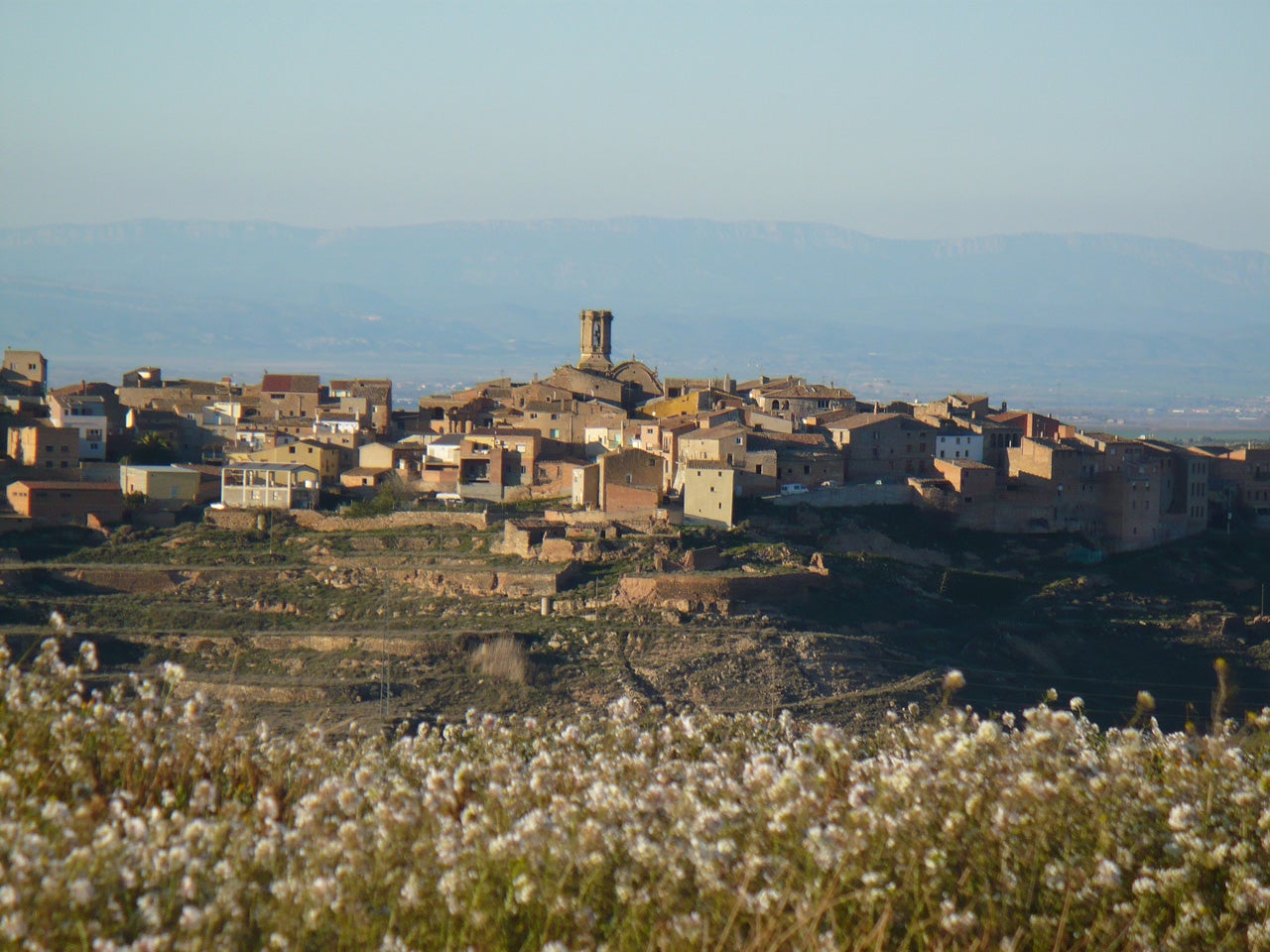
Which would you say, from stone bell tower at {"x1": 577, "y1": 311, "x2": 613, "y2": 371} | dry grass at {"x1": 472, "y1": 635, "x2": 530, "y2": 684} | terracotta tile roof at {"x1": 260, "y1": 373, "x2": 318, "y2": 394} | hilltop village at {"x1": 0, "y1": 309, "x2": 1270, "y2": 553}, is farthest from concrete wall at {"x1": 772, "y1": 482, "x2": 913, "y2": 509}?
stone bell tower at {"x1": 577, "y1": 311, "x2": 613, "y2": 371}

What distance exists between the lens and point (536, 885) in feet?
20.2

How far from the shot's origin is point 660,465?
3094cm

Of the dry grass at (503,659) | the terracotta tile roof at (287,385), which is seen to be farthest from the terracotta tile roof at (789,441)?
the terracotta tile roof at (287,385)

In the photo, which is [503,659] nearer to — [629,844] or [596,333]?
[629,844]

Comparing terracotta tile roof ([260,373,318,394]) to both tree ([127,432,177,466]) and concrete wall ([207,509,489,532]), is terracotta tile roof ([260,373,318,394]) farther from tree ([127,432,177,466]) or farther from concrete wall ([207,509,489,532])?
concrete wall ([207,509,489,532])

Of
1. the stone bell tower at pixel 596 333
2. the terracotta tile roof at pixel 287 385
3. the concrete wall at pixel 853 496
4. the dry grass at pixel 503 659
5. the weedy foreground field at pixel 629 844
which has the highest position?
the stone bell tower at pixel 596 333

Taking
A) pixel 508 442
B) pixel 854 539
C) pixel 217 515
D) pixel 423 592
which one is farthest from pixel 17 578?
pixel 854 539

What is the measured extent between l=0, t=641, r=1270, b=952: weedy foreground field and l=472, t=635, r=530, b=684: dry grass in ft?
52.0

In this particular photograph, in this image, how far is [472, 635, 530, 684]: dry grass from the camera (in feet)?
77.8

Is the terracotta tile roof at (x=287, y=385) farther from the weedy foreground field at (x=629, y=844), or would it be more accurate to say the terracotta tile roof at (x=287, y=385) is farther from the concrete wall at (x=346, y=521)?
the weedy foreground field at (x=629, y=844)

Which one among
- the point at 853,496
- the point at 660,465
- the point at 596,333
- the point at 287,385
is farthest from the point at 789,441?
the point at 596,333

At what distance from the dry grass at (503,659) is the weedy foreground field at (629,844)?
52.0ft

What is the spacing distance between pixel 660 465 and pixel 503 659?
25.3 ft

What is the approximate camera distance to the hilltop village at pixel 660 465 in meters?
30.9
